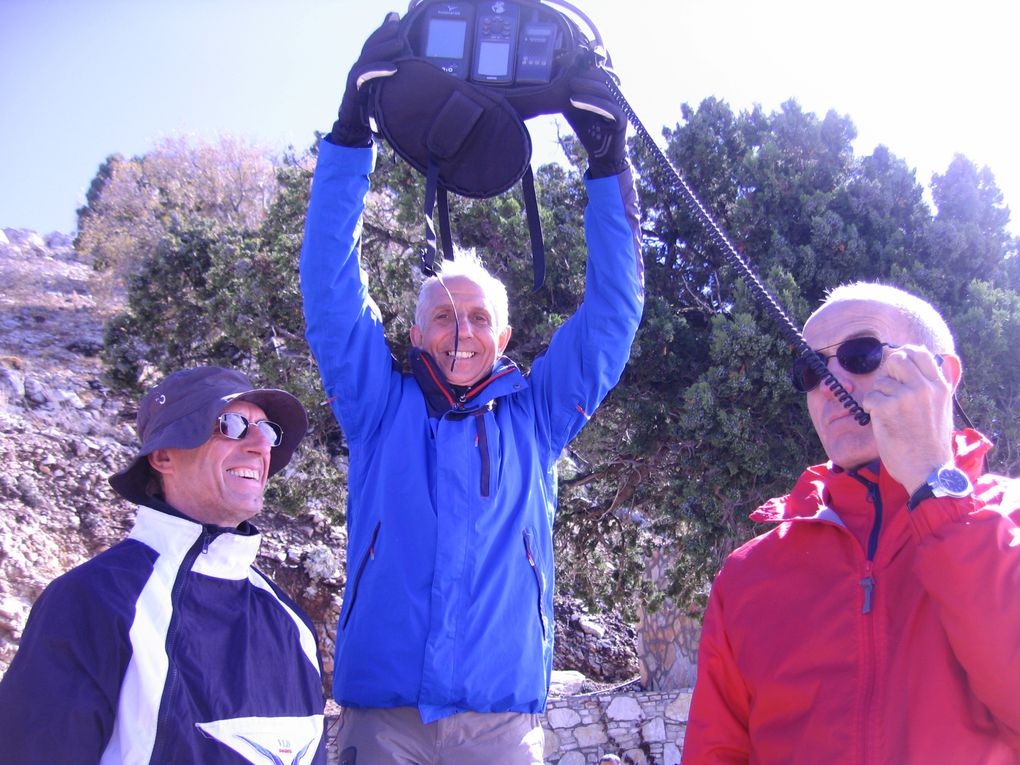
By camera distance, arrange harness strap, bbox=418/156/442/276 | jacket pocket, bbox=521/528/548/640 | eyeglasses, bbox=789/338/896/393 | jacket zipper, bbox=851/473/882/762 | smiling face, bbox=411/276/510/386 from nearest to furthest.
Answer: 1. jacket zipper, bbox=851/473/882/762
2. eyeglasses, bbox=789/338/896/393
3. jacket pocket, bbox=521/528/548/640
4. harness strap, bbox=418/156/442/276
5. smiling face, bbox=411/276/510/386

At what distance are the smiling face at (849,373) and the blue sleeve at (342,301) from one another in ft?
4.28

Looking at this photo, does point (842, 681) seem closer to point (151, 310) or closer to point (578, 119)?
point (578, 119)

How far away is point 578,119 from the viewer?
2688 millimetres

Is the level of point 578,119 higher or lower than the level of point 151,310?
lower

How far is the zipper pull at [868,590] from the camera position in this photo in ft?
5.81

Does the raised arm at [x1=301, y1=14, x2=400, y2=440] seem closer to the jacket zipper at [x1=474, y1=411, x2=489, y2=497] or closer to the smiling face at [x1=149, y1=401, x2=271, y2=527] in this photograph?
the jacket zipper at [x1=474, y1=411, x2=489, y2=497]

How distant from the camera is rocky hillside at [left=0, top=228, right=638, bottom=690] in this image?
370 inches

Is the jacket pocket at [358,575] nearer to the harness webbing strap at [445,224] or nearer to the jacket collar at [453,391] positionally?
the jacket collar at [453,391]

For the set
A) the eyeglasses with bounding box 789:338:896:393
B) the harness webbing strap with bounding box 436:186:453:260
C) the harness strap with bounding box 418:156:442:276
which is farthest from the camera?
the harness webbing strap with bounding box 436:186:453:260

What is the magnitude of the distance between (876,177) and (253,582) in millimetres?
5703

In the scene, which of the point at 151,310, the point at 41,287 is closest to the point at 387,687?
the point at 151,310

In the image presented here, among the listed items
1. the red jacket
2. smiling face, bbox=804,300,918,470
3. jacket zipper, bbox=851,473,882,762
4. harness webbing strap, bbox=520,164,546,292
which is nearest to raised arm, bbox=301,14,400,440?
harness webbing strap, bbox=520,164,546,292

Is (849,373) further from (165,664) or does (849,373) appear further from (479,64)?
(165,664)

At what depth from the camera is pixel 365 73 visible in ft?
8.16
